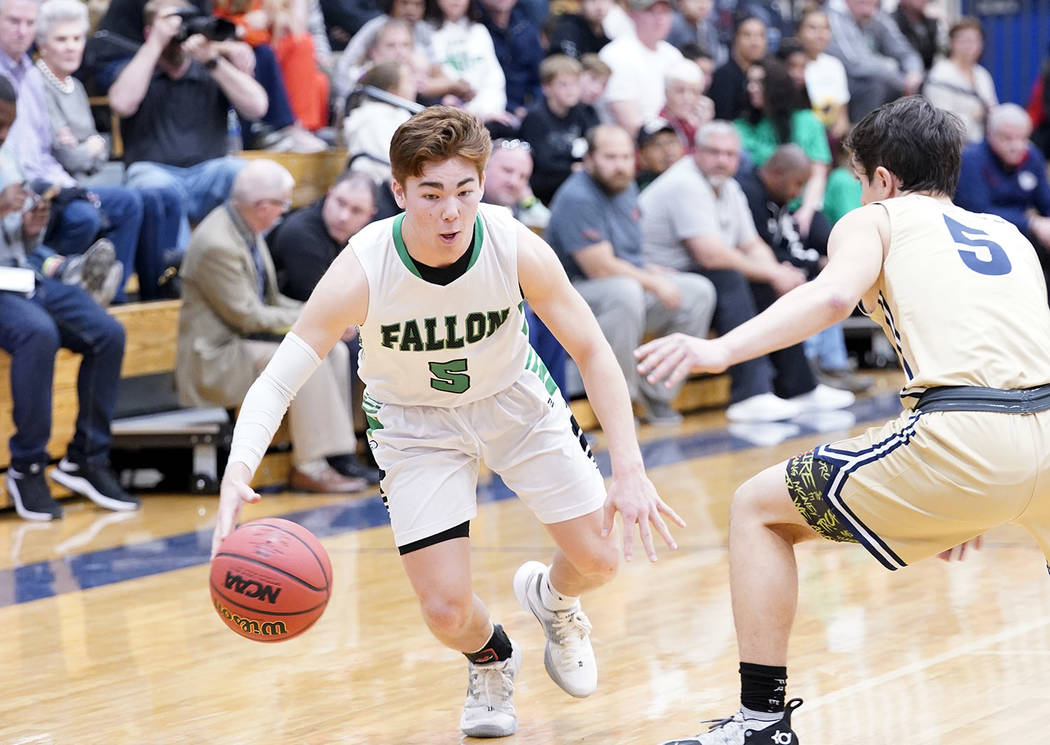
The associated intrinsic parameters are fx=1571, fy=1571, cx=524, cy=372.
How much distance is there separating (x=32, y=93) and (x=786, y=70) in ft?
18.4

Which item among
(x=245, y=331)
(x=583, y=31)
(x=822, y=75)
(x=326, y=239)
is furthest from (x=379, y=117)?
(x=822, y=75)

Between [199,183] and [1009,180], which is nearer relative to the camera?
[199,183]

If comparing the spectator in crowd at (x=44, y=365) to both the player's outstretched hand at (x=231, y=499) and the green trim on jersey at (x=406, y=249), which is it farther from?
the player's outstretched hand at (x=231, y=499)

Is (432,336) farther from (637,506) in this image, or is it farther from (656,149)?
(656,149)

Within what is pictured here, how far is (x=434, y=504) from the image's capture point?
4.11 metres

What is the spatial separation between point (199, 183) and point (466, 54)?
8.20ft

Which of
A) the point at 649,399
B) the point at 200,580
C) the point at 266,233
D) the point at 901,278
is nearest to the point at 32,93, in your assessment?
the point at 266,233

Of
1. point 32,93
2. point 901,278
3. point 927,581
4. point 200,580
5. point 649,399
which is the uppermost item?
point 901,278

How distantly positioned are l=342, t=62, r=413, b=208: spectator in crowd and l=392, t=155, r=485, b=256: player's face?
4.93 m

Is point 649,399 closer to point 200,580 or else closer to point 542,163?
point 542,163

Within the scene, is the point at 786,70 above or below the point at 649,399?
above

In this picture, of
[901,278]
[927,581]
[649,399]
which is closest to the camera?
[901,278]

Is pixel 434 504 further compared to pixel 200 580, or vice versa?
pixel 200 580

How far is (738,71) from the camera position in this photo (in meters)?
11.7
